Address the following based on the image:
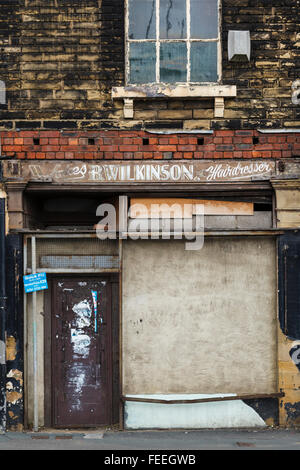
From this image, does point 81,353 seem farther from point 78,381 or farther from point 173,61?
point 173,61

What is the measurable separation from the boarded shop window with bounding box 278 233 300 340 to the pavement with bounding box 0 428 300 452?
1.40 m

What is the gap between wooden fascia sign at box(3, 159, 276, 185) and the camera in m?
8.33

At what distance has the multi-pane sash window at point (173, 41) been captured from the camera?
8484 mm

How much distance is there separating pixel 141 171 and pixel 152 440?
11.7 feet

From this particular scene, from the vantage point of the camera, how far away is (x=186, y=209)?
8422 mm

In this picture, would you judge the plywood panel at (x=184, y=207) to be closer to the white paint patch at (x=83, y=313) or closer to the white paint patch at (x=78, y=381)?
the white paint patch at (x=83, y=313)

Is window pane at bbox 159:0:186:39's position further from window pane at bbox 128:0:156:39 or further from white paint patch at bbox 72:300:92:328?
white paint patch at bbox 72:300:92:328

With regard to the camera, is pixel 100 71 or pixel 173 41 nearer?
pixel 100 71

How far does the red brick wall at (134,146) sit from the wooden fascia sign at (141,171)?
4.1 inches

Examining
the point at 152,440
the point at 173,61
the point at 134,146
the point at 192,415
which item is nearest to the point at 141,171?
the point at 134,146

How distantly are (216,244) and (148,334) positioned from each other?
5.07 feet

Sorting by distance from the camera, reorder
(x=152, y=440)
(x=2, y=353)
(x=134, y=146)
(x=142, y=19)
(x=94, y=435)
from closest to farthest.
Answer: (x=152, y=440) → (x=94, y=435) → (x=2, y=353) → (x=134, y=146) → (x=142, y=19)

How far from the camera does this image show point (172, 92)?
8312mm

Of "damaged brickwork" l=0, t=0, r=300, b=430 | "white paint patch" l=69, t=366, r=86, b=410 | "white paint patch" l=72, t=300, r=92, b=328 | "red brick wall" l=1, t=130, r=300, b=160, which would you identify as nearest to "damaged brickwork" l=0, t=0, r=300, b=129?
"damaged brickwork" l=0, t=0, r=300, b=430
